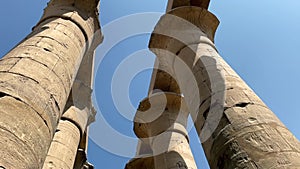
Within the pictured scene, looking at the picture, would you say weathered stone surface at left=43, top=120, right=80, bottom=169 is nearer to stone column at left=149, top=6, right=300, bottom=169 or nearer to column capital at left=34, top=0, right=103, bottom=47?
column capital at left=34, top=0, right=103, bottom=47

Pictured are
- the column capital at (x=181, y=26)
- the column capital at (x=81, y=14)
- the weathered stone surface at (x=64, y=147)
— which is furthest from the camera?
the column capital at (x=181, y=26)

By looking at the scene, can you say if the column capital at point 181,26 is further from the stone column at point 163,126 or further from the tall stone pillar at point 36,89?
the stone column at point 163,126

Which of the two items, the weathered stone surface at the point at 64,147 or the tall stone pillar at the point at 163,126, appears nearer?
the weathered stone surface at the point at 64,147

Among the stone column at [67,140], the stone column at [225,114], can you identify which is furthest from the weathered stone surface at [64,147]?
the stone column at [225,114]

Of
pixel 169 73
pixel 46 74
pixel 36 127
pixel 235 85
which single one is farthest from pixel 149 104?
pixel 36 127

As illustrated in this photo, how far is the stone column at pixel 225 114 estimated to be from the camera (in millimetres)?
5836

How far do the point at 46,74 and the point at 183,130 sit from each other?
9.40 meters

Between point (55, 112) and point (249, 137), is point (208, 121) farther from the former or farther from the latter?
point (55, 112)

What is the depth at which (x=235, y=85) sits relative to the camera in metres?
7.87

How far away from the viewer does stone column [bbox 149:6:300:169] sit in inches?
230

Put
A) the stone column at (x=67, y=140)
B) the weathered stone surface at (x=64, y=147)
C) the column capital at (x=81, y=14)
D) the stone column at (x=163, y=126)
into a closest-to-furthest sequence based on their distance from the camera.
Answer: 1. the weathered stone surface at (x=64, y=147)
2. the stone column at (x=67, y=140)
3. the column capital at (x=81, y=14)
4. the stone column at (x=163, y=126)

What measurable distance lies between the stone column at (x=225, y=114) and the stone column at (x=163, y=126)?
398 cm

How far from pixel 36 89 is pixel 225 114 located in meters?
3.62

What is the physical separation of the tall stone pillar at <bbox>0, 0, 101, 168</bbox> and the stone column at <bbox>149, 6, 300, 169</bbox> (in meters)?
2.96
